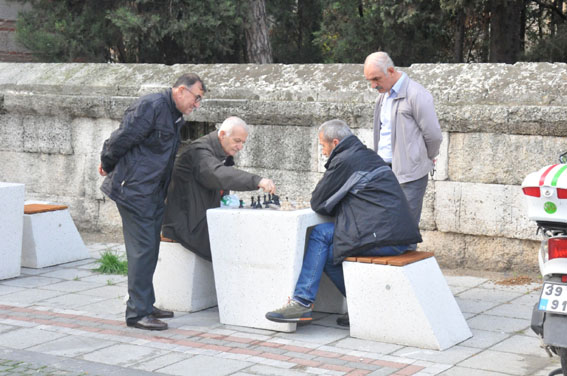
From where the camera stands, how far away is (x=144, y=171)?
5.51 meters

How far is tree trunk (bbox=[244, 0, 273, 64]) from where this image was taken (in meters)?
13.1

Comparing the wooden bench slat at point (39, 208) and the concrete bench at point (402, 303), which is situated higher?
the wooden bench slat at point (39, 208)

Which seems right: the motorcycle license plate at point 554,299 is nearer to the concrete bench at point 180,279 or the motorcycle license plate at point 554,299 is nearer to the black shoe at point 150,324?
the black shoe at point 150,324

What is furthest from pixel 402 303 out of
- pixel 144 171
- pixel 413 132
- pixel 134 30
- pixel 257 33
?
pixel 257 33

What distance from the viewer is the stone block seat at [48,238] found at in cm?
750

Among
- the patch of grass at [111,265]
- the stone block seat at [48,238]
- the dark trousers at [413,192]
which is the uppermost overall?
the dark trousers at [413,192]

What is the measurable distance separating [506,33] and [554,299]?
8995mm

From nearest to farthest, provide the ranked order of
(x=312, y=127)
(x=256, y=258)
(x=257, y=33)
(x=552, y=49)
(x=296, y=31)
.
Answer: (x=256, y=258)
(x=312, y=127)
(x=552, y=49)
(x=257, y=33)
(x=296, y=31)

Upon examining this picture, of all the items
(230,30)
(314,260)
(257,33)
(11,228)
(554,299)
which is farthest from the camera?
(257,33)

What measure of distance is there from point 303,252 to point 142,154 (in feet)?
3.84

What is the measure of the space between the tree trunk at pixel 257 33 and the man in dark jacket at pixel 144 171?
7571mm

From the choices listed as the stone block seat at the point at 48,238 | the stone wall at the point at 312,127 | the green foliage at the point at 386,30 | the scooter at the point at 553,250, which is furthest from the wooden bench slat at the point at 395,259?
the green foliage at the point at 386,30

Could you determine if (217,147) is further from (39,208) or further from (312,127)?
(39,208)

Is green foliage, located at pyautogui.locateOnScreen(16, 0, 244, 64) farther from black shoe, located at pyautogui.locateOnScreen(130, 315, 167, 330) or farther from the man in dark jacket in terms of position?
black shoe, located at pyautogui.locateOnScreen(130, 315, 167, 330)
